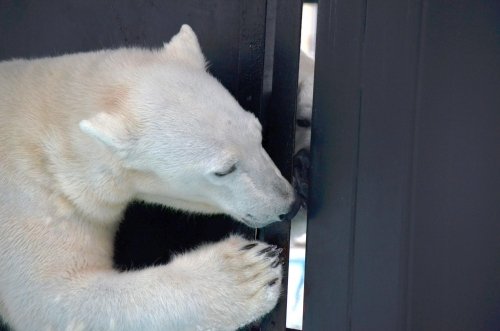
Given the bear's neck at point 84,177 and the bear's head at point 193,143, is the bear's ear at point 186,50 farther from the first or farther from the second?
the bear's neck at point 84,177

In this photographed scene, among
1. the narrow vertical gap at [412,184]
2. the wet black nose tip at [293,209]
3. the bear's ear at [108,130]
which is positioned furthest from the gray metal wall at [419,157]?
the bear's ear at [108,130]

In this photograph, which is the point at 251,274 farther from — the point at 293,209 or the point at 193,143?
the point at 193,143

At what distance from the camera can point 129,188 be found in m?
1.81

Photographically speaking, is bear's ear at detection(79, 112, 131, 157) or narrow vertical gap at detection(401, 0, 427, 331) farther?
narrow vertical gap at detection(401, 0, 427, 331)

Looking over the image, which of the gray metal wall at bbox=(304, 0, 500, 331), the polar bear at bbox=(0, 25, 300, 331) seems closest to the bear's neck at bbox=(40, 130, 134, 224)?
the polar bear at bbox=(0, 25, 300, 331)

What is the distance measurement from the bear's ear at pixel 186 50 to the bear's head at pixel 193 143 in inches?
3.6

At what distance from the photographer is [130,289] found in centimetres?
171

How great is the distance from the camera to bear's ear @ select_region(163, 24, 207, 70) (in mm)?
1879

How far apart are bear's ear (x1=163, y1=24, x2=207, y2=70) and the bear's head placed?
0.30 ft

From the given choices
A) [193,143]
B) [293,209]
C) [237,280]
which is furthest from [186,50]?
[237,280]

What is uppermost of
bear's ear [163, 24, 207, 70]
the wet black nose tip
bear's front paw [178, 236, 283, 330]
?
bear's ear [163, 24, 207, 70]

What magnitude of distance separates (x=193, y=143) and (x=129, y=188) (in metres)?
0.26

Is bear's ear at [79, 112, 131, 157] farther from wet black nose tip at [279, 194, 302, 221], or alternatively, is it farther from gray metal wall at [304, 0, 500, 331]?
gray metal wall at [304, 0, 500, 331]

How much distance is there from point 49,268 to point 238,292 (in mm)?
490
